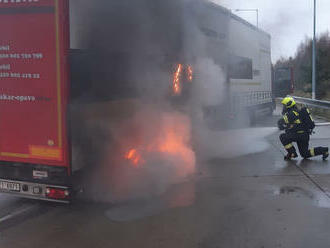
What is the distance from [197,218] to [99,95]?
2.05 meters

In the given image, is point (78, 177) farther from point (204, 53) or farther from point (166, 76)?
point (204, 53)

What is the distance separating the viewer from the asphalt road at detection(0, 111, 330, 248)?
429 cm

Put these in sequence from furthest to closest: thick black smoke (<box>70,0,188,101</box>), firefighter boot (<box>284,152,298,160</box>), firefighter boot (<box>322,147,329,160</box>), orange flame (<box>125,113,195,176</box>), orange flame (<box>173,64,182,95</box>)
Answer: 1. firefighter boot (<box>284,152,298,160</box>)
2. firefighter boot (<box>322,147,329,160</box>)
3. orange flame (<box>173,64,182,95</box>)
4. orange flame (<box>125,113,195,176</box>)
5. thick black smoke (<box>70,0,188,101</box>)

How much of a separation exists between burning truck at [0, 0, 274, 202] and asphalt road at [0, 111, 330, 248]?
40cm

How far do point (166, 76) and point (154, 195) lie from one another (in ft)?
7.00

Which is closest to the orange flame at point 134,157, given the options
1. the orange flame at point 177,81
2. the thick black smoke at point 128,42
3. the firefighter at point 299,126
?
the thick black smoke at point 128,42

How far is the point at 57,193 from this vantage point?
480 cm

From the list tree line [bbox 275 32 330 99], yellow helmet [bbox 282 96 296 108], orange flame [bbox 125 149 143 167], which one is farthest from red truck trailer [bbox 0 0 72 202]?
tree line [bbox 275 32 330 99]

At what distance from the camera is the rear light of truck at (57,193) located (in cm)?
478

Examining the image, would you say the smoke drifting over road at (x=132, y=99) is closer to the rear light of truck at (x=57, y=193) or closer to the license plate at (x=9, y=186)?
the rear light of truck at (x=57, y=193)

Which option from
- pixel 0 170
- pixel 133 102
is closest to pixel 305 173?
pixel 133 102

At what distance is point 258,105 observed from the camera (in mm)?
15688

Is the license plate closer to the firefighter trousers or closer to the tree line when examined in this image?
the firefighter trousers

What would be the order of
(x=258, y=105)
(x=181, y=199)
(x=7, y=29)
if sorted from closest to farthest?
(x=7, y=29)
(x=181, y=199)
(x=258, y=105)
